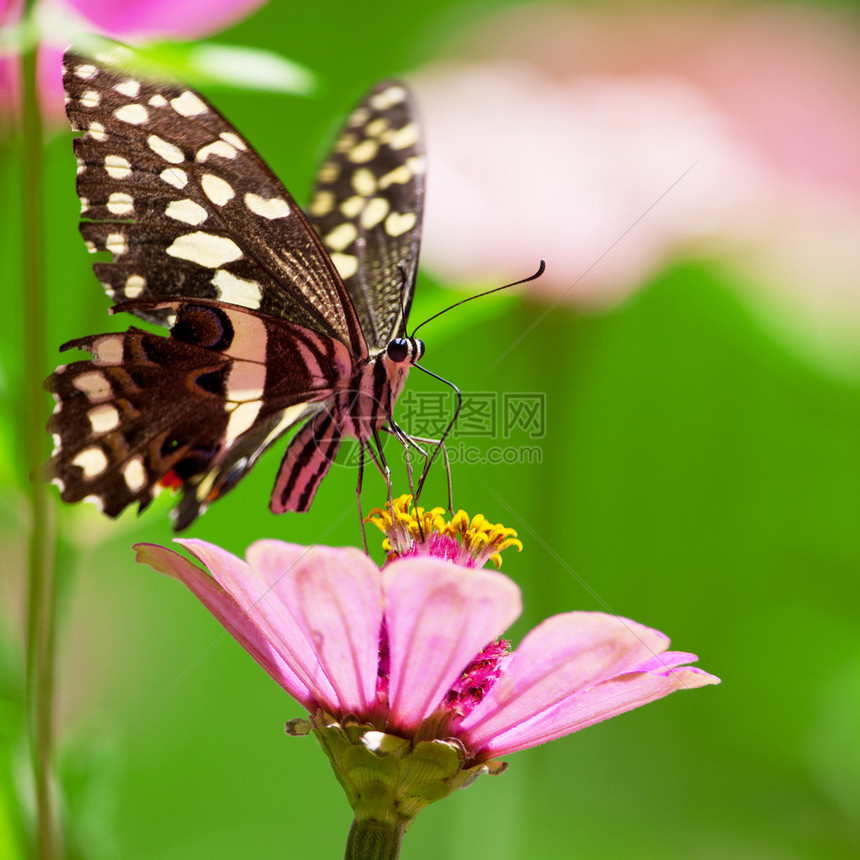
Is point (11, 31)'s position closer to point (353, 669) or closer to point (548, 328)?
point (353, 669)

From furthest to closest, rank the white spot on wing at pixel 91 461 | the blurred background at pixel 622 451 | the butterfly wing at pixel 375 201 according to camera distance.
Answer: the blurred background at pixel 622 451 → the butterfly wing at pixel 375 201 → the white spot on wing at pixel 91 461

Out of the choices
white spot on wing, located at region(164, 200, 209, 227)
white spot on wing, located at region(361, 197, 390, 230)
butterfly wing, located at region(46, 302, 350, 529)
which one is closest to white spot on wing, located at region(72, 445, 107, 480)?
butterfly wing, located at region(46, 302, 350, 529)

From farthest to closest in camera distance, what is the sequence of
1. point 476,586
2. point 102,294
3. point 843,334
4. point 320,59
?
point 320,59
point 843,334
point 102,294
point 476,586

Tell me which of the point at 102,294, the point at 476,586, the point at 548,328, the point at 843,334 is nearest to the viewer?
the point at 476,586

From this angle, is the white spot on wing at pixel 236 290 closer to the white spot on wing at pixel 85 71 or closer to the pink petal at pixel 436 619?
the white spot on wing at pixel 85 71

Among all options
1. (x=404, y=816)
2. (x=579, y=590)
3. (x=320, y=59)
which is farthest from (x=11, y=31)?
(x=320, y=59)

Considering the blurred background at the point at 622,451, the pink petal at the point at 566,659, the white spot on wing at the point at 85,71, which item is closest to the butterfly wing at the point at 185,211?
the white spot on wing at the point at 85,71
